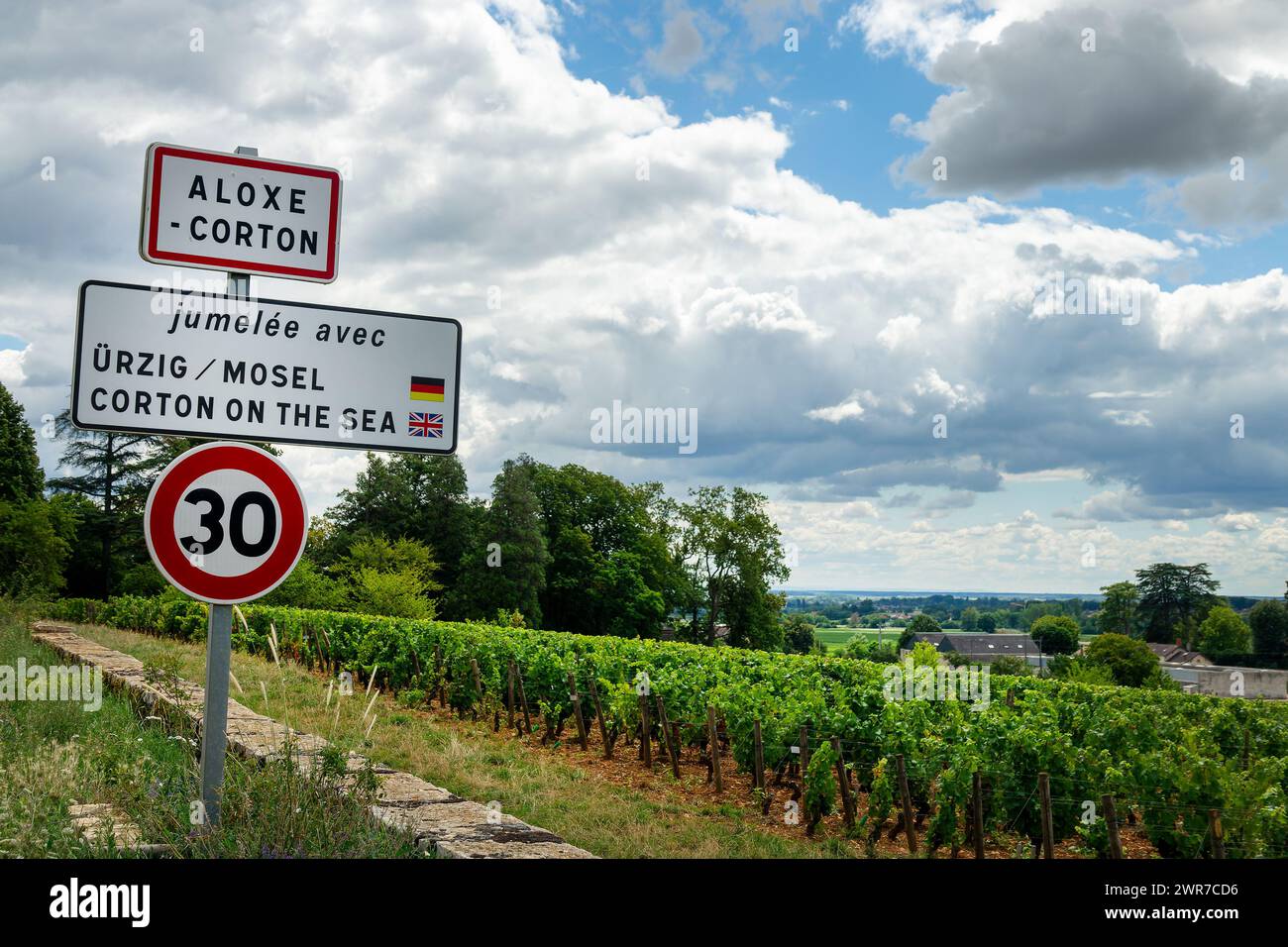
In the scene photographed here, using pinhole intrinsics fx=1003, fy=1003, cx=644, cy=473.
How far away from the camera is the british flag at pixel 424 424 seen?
15.0ft

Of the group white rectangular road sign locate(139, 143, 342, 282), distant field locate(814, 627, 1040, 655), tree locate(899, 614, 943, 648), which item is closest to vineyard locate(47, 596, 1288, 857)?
white rectangular road sign locate(139, 143, 342, 282)

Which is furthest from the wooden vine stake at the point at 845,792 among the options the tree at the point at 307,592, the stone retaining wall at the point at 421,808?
the tree at the point at 307,592

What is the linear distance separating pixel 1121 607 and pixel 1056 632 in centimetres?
1490

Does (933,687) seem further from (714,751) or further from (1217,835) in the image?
(1217,835)

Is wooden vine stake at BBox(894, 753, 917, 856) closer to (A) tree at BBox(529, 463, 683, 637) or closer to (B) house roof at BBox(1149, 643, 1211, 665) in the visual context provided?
(A) tree at BBox(529, 463, 683, 637)

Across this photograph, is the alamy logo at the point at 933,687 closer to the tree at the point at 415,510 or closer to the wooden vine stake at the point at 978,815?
the wooden vine stake at the point at 978,815

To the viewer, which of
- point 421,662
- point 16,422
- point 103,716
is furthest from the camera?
point 16,422

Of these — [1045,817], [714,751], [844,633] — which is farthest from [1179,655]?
[1045,817]

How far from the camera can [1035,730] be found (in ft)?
29.2

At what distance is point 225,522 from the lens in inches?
163

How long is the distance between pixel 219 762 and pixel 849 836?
600 centimetres

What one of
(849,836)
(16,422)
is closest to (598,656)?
(849,836)
